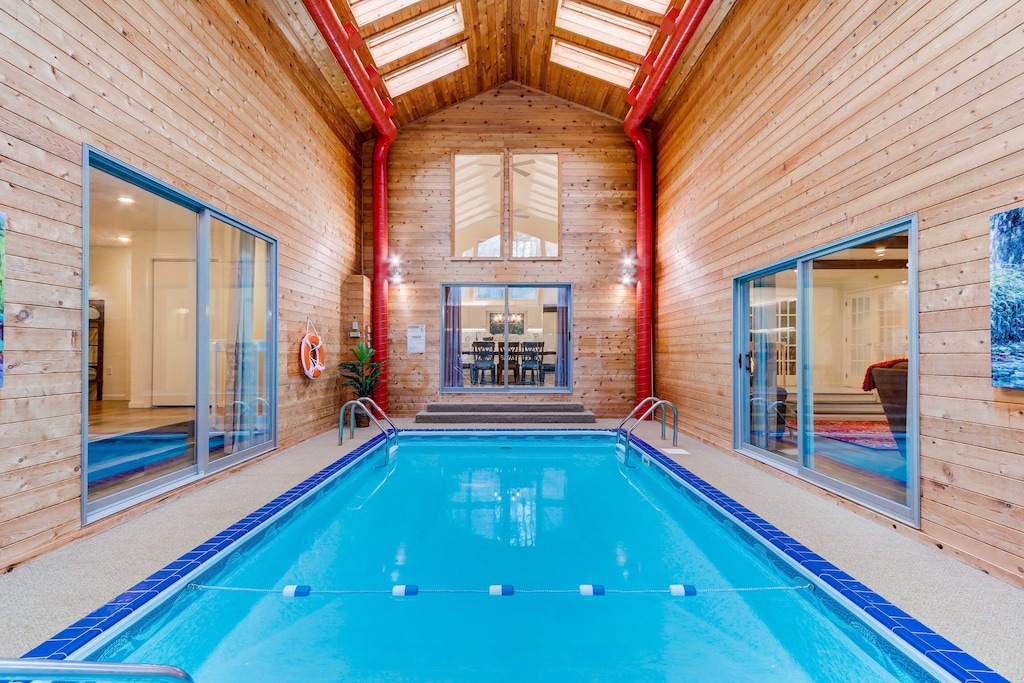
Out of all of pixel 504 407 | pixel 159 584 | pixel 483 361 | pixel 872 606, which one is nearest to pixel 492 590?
pixel 159 584

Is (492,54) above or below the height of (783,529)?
above

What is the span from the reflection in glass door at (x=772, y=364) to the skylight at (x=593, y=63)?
3.36 m

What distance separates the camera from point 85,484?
2805 mm

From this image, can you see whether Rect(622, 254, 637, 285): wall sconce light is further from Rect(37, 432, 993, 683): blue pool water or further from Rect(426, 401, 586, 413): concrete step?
Rect(37, 432, 993, 683): blue pool water

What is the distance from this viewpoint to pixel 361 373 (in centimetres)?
658

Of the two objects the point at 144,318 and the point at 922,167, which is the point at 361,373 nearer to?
the point at 144,318

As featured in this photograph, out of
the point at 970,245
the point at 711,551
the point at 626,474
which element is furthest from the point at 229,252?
the point at 970,245

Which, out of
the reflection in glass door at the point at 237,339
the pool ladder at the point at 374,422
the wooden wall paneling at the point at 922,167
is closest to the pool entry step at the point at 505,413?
the pool ladder at the point at 374,422

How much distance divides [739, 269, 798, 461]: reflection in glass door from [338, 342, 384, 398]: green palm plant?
442cm

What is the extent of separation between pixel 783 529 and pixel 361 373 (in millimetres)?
5118

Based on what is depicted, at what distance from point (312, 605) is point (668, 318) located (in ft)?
18.6

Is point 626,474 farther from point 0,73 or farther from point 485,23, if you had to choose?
point 485,23

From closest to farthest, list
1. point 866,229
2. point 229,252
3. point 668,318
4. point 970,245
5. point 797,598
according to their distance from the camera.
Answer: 1. point 797,598
2. point 970,245
3. point 866,229
4. point 229,252
5. point 668,318

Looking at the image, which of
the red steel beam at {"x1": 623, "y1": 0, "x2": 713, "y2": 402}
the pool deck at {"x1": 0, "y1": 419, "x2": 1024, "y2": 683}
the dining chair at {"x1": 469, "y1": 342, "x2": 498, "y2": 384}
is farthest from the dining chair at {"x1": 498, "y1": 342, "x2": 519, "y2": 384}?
the pool deck at {"x1": 0, "y1": 419, "x2": 1024, "y2": 683}
